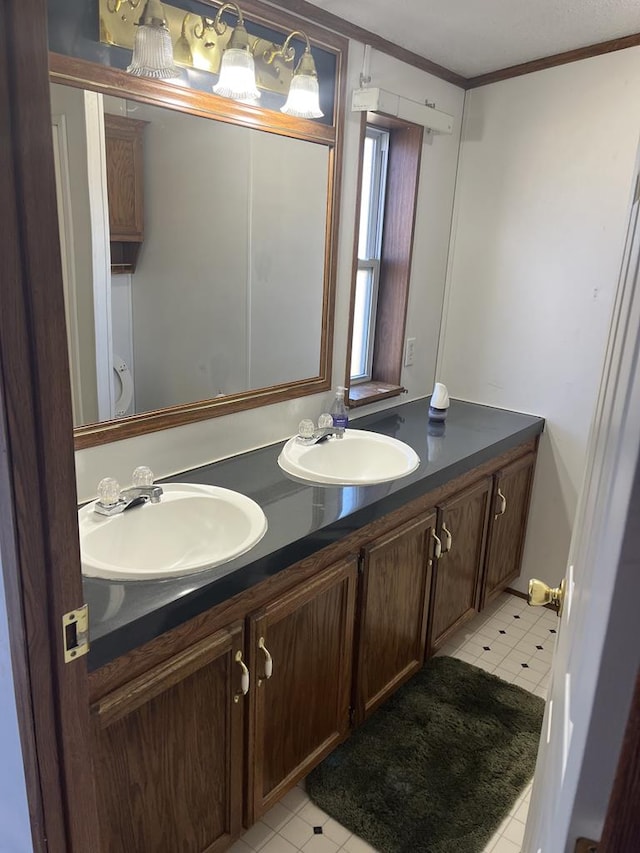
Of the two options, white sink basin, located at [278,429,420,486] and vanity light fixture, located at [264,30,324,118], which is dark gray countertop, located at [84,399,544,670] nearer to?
white sink basin, located at [278,429,420,486]

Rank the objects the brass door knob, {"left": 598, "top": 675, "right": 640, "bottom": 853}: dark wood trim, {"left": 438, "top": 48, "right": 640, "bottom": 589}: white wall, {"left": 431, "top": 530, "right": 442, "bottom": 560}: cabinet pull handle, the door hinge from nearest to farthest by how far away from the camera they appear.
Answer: {"left": 598, "top": 675, "right": 640, "bottom": 853}: dark wood trim, the door hinge, the brass door knob, {"left": 431, "top": 530, "right": 442, "bottom": 560}: cabinet pull handle, {"left": 438, "top": 48, "right": 640, "bottom": 589}: white wall

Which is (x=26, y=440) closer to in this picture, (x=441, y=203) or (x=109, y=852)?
(x=109, y=852)

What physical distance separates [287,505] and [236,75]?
118 centimetres

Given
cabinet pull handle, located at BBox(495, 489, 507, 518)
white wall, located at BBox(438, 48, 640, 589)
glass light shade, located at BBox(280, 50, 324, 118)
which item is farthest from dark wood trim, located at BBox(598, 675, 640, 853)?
white wall, located at BBox(438, 48, 640, 589)

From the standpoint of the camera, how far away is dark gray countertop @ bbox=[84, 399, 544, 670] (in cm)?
117

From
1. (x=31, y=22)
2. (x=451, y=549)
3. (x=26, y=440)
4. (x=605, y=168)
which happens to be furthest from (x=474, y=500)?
(x=31, y=22)

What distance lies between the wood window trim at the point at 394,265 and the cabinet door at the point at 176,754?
4.30ft

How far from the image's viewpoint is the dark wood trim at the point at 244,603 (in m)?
1.15

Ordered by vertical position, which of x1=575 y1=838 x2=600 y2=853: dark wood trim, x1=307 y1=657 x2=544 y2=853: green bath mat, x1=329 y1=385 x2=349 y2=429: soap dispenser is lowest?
x1=307 y1=657 x2=544 y2=853: green bath mat

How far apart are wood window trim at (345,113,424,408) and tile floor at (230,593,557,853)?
42.9 inches

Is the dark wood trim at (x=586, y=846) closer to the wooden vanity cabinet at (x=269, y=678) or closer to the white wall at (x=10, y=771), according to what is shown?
the white wall at (x=10, y=771)

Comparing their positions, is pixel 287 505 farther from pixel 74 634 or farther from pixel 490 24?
pixel 490 24

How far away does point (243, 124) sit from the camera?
5.98 feet

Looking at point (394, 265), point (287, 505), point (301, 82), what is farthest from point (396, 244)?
point (287, 505)
